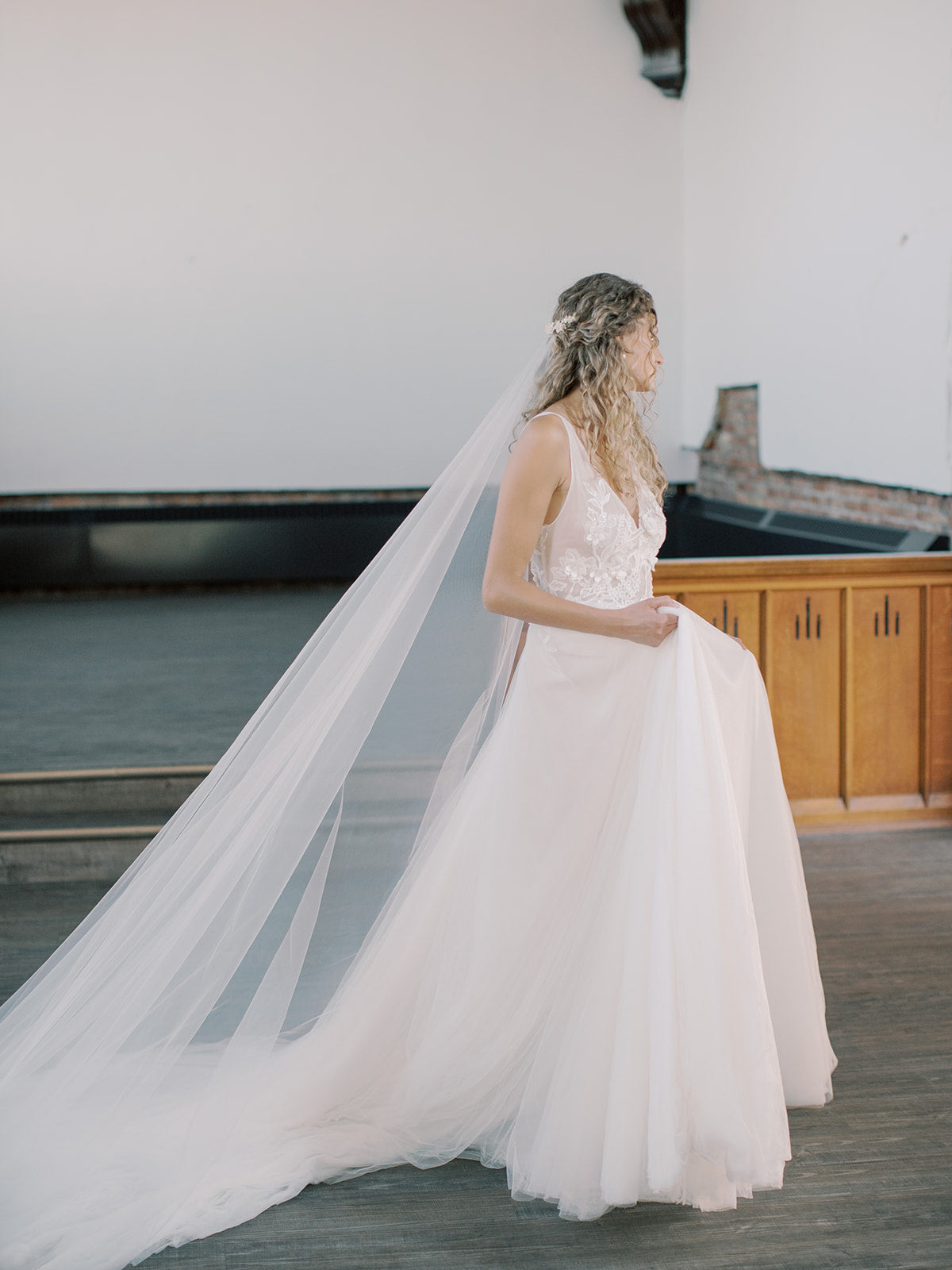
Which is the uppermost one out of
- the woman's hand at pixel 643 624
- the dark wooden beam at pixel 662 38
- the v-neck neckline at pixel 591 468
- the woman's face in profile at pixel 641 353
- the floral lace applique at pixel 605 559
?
the dark wooden beam at pixel 662 38

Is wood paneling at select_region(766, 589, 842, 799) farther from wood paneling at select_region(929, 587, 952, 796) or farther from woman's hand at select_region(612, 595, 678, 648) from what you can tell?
woman's hand at select_region(612, 595, 678, 648)

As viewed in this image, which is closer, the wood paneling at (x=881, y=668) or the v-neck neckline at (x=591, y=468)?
the v-neck neckline at (x=591, y=468)

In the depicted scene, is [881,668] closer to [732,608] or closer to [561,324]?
[732,608]

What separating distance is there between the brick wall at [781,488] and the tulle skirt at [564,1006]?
290 centimetres

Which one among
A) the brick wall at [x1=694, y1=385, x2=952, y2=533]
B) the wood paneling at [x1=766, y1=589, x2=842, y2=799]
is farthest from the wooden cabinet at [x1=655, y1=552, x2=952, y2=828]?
the brick wall at [x1=694, y1=385, x2=952, y2=533]

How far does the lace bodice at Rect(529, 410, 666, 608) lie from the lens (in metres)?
1.97

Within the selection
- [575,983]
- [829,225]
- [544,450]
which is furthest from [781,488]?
[575,983]

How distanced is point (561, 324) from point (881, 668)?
8.26 ft

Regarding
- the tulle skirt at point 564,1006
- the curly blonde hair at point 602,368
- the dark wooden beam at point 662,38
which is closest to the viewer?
the tulle skirt at point 564,1006

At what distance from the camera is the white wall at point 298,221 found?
782 centimetres

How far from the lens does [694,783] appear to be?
1.83m

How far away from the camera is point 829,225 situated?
17.9 ft

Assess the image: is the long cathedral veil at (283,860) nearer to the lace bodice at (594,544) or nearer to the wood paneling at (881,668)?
the lace bodice at (594,544)

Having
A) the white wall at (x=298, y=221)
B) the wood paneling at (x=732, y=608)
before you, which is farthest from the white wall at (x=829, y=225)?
the wood paneling at (x=732, y=608)
